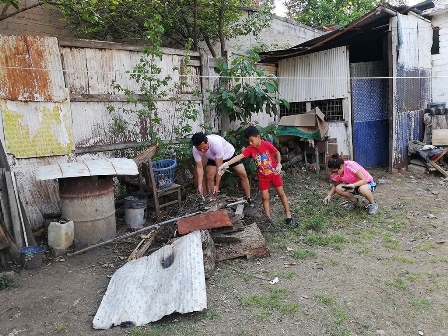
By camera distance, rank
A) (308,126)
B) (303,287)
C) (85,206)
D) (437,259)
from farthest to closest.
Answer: (308,126)
(85,206)
(437,259)
(303,287)

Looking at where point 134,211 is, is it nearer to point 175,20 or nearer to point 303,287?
point 303,287

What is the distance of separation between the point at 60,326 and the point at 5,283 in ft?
3.80

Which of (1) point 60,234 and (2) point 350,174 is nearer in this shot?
(1) point 60,234

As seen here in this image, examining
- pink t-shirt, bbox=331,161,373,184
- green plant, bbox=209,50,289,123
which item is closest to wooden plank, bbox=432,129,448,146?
pink t-shirt, bbox=331,161,373,184

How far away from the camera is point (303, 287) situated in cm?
367

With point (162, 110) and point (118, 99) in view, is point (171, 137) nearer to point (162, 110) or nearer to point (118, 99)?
point (162, 110)

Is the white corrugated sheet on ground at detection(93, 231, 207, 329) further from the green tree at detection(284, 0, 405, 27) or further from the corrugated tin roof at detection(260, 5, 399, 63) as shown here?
the green tree at detection(284, 0, 405, 27)

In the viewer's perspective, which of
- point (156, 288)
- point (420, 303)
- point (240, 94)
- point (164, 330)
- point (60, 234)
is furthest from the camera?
point (240, 94)

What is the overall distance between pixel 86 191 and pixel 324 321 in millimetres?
3237

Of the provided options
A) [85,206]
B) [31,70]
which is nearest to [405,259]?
[85,206]

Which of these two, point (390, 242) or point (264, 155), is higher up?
point (264, 155)

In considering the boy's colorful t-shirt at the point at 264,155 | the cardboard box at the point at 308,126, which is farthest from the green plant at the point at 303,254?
the cardboard box at the point at 308,126

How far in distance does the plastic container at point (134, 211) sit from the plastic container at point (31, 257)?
139cm

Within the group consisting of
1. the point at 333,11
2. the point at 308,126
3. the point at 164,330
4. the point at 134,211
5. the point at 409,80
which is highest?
the point at 333,11
